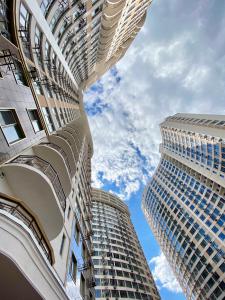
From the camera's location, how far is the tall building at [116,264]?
3856cm

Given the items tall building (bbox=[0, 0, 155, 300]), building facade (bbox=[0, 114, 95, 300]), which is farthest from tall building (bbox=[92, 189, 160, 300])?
building facade (bbox=[0, 114, 95, 300])

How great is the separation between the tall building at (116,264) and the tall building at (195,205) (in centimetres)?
1472

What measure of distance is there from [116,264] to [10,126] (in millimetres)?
41937

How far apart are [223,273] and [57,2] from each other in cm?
5805

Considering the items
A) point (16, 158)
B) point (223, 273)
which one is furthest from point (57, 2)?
point (223, 273)

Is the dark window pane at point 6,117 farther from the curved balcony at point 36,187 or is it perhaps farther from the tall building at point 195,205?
the tall building at point 195,205

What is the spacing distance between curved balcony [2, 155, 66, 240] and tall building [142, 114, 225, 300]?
51.1m

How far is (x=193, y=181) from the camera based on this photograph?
73.1 m

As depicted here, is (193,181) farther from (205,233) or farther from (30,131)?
(30,131)

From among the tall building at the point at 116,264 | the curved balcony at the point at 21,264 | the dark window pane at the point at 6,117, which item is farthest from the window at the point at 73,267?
the tall building at the point at 116,264

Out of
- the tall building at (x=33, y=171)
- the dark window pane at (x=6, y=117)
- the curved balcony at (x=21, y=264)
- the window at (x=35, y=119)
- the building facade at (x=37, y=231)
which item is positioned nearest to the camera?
the curved balcony at (x=21, y=264)

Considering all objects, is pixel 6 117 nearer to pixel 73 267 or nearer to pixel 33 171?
pixel 33 171

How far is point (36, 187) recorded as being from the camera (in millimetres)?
11453

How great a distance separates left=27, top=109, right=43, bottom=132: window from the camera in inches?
626
